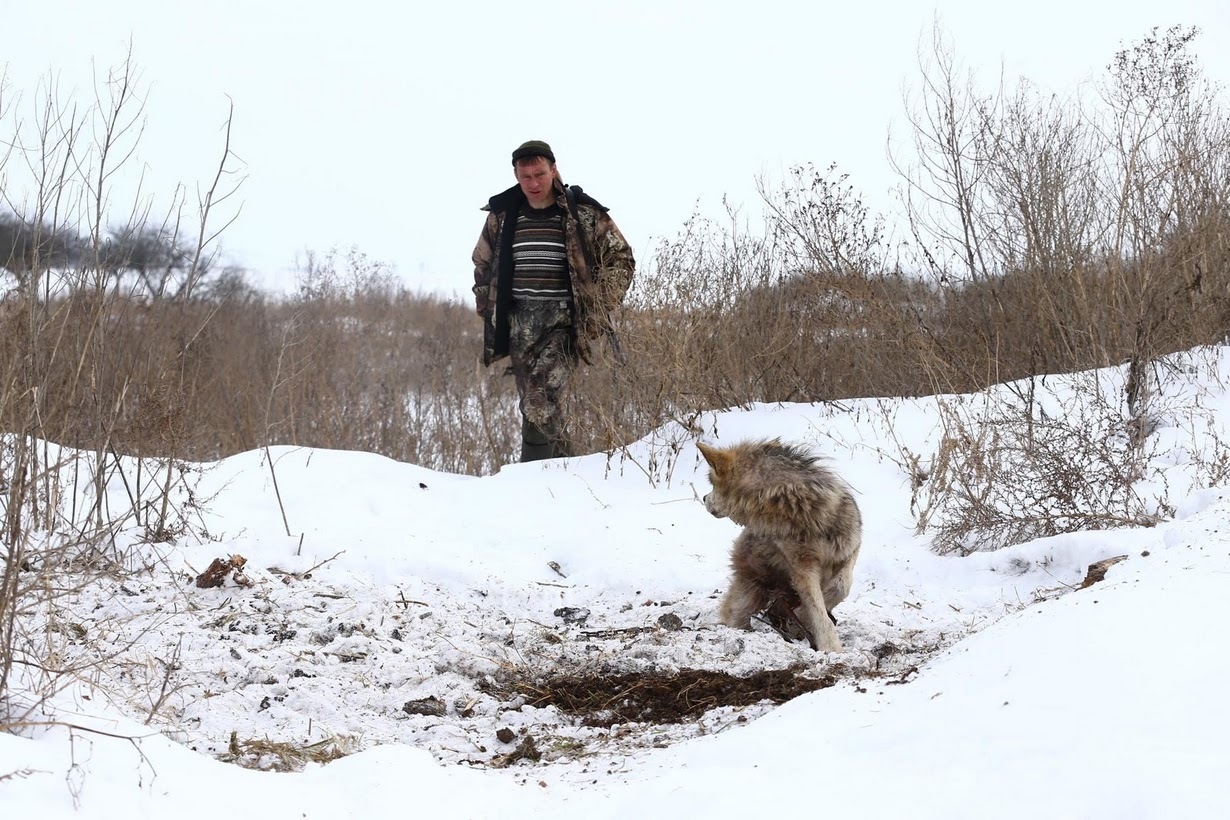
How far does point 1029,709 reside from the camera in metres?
2.75

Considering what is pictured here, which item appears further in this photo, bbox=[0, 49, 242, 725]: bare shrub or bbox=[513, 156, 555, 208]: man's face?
bbox=[513, 156, 555, 208]: man's face

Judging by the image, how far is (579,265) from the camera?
8.58 m

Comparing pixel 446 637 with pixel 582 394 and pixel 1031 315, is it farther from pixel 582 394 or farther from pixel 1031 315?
pixel 1031 315

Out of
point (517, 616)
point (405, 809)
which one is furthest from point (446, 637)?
point (405, 809)

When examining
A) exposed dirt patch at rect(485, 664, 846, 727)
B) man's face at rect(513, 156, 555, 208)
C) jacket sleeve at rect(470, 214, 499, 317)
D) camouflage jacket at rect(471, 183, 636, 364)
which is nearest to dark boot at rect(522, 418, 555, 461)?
camouflage jacket at rect(471, 183, 636, 364)

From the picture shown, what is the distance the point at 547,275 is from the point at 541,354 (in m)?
0.69

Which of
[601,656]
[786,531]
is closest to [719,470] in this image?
[786,531]

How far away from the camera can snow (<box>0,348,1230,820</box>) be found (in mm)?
2602

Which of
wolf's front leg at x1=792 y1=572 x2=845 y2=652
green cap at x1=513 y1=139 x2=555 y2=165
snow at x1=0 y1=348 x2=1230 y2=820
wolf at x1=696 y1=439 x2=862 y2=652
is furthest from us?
green cap at x1=513 y1=139 x2=555 y2=165

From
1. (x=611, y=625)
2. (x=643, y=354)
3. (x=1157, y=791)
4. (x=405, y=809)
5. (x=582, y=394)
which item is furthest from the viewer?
(x=582, y=394)

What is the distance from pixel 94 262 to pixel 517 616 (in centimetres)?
302

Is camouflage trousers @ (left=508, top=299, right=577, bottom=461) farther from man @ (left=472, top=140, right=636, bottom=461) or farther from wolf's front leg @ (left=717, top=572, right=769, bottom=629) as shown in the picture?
wolf's front leg @ (left=717, top=572, right=769, bottom=629)

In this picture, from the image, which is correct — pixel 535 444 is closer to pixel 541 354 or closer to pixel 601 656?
pixel 541 354

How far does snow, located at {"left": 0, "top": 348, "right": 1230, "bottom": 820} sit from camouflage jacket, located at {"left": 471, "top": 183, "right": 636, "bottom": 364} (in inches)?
51.0
